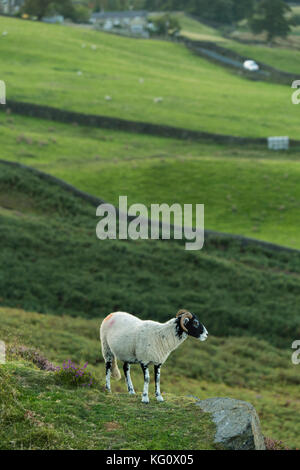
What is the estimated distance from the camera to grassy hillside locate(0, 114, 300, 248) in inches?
2125

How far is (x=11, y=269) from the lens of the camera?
42531 mm

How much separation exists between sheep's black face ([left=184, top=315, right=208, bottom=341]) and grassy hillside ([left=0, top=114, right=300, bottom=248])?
1397 inches

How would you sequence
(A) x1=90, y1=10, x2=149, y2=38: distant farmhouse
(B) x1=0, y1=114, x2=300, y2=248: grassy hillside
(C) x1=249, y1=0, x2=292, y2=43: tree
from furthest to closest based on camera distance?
(A) x1=90, y1=10, x2=149, y2=38: distant farmhouse → (C) x1=249, y1=0, x2=292, y2=43: tree → (B) x1=0, y1=114, x2=300, y2=248: grassy hillside

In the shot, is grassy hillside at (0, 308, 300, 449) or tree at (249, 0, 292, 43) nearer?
grassy hillside at (0, 308, 300, 449)

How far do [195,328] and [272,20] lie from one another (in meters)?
135

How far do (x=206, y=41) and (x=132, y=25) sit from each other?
35139 millimetres

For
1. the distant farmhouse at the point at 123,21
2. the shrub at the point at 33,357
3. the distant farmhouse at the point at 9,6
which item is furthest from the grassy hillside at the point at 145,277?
the distant farmhouse at the point at 9,6

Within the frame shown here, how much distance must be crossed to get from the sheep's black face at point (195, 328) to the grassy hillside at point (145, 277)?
1002 inches

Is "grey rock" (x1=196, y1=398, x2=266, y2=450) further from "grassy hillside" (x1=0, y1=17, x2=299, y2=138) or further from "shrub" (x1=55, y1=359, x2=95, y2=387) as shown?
"grassy hillside" (x1=0, y1=17, x2=299, y2=138)

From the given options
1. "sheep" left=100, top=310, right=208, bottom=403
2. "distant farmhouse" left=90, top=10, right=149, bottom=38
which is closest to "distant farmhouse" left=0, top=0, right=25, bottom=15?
"distant farmhouse" left=90, top=10, right=149, bottom=38

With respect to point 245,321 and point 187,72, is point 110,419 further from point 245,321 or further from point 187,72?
point 187,72

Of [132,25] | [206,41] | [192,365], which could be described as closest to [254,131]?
[192,365]

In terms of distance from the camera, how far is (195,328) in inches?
556

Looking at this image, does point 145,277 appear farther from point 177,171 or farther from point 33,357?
point 33,357
